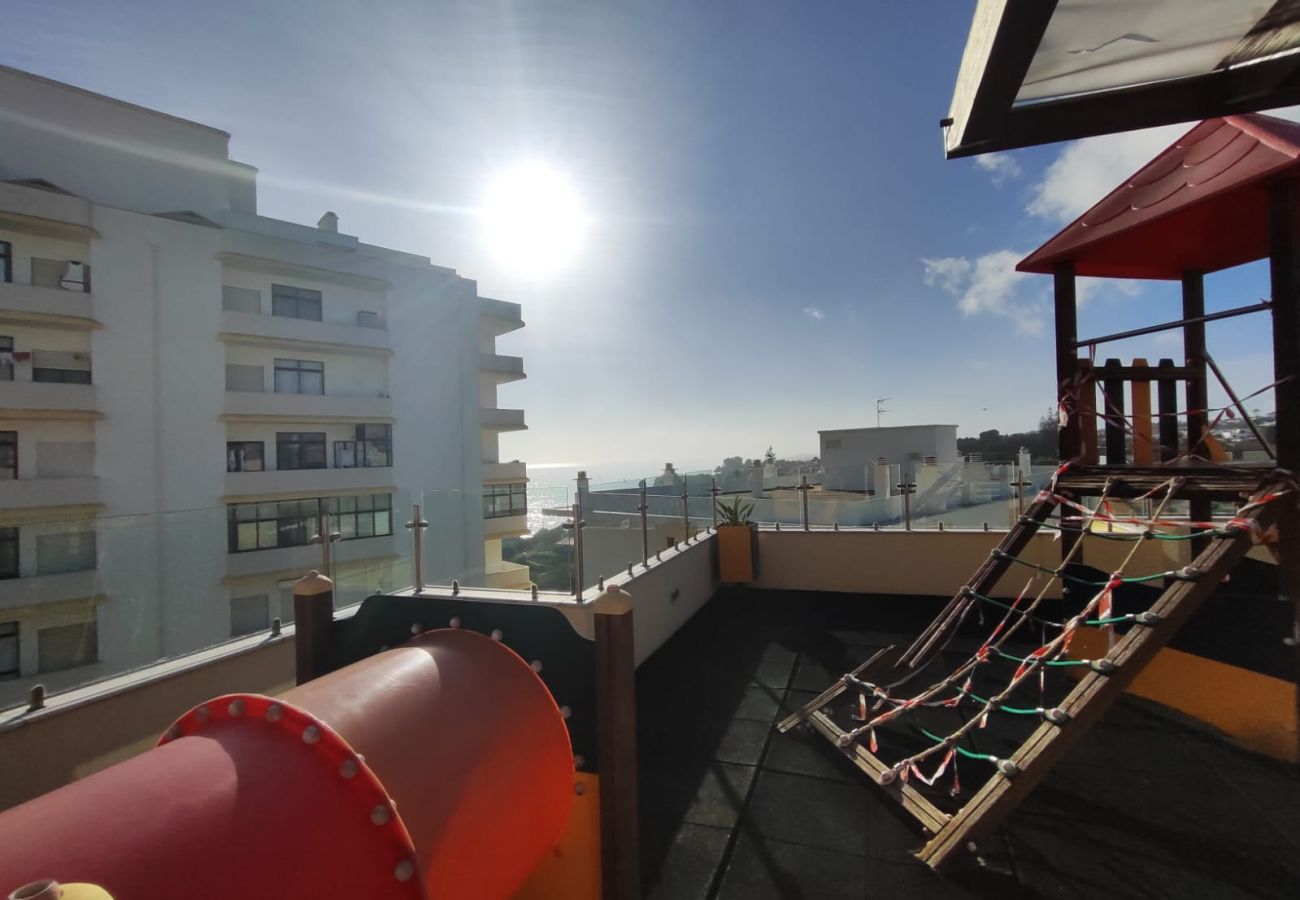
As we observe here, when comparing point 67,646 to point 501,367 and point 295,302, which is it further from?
point 501,367

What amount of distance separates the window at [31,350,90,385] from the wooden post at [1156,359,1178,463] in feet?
95.1

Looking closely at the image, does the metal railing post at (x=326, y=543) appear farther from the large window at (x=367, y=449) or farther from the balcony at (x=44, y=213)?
the balcony at (x=44, y=213)

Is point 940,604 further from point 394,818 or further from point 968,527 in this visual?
point 394,818

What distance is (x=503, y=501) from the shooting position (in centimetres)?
695

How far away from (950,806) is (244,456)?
1076 inches

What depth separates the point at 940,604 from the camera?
774 centimetres

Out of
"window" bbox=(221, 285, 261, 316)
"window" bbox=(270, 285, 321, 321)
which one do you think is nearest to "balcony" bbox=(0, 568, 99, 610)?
"window" bbox=(221, 285, 261, 316)

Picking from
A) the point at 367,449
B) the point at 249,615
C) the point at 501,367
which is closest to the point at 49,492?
the point at 367,449

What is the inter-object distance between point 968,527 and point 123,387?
27.3 meters

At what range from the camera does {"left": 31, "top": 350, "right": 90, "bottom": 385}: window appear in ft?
65.1

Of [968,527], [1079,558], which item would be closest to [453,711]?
[1079,558]

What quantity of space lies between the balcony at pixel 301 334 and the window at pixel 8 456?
707 centimetres

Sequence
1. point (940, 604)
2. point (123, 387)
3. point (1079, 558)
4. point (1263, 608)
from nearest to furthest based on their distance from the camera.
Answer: point (1263, 608)
point (1079, 558)
point (940, 604)
point (123, 387)

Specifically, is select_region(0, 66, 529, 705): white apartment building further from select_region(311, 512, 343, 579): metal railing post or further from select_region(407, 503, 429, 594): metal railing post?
select_region(407, 503, 429, 594): metal railing post
